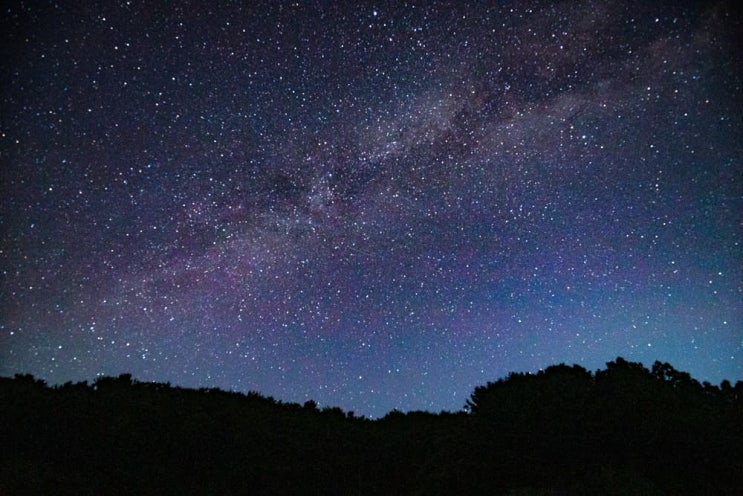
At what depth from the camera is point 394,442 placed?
10500 millimetres

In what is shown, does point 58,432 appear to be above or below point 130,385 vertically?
below

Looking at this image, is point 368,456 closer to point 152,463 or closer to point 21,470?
point 152,463

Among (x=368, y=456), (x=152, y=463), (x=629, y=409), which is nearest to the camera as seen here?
(x=629, y=409)

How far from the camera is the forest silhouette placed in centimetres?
830

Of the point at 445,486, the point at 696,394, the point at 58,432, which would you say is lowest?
the point at 445,486

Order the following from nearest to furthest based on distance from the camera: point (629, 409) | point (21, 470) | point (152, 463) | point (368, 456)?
point (21, 470)
point (629, 409)
point (152, 463)
point (368, 456)

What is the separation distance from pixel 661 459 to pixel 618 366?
1836 mm

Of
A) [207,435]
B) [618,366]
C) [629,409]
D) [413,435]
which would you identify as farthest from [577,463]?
[207,435]

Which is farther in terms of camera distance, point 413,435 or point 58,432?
point 413,435

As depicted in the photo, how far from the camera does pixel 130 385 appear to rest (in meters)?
10.6

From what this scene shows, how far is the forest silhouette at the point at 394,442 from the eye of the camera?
8297 mm

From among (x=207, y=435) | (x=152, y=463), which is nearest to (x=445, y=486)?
(x=207, y=435)

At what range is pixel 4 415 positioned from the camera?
936 cm

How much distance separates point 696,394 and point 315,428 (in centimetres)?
717
